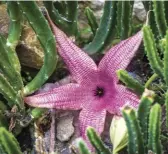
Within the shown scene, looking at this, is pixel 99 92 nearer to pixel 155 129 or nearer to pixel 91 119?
pixel 91 119

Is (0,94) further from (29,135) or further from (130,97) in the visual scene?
(130,97)

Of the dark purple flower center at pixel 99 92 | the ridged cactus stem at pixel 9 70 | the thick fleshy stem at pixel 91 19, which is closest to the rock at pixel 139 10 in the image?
the thick fleshy stem at pixel 91 19

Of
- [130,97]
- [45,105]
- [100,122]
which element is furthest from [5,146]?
[130,97]

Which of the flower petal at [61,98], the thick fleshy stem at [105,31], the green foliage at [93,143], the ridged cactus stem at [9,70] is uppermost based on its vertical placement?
the thick fleshy stem at [105,31]

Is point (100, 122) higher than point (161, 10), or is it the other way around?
point (161, 10)

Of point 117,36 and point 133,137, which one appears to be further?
point 117,36

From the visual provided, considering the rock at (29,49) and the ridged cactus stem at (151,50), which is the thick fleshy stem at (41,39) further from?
the ridged cactus stem at (151,50)

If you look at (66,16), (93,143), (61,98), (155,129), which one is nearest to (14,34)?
(66,16)
